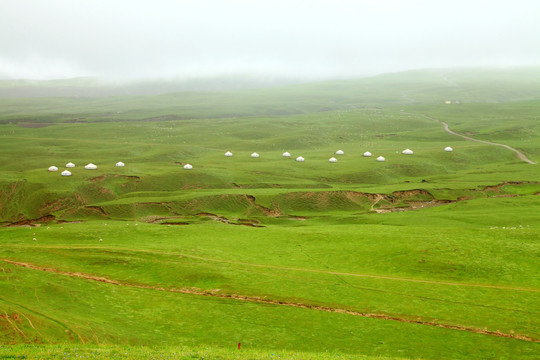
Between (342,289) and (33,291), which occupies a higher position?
(33,291)

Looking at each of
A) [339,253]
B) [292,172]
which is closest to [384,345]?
[339,253]

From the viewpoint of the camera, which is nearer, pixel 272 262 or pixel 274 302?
pixel 274 302

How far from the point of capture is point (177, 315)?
36312mm

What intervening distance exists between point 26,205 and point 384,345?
74600 mm

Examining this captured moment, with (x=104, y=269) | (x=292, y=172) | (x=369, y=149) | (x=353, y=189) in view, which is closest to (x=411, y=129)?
(x=369, y=149)

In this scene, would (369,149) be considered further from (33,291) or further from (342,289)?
(33,291)

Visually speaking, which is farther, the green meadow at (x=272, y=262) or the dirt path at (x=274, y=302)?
the dirt path at (x=274, y=302)

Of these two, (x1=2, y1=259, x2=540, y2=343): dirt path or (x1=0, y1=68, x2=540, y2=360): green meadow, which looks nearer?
(x1=0, y1=68, x2=540, y2=360): green meadow

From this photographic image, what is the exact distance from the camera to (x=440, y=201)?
8550 centimetres

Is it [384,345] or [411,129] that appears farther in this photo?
[411,129]

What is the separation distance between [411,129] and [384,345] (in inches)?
6954

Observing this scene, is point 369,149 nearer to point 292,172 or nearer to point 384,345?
point 292,172

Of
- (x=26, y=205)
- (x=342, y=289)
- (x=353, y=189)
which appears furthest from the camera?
(x=353, y=189)

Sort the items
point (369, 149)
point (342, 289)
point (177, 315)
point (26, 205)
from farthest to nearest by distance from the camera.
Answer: point (369, 149)
point (26, 205)
point (342, 289)
point (177, 315)
